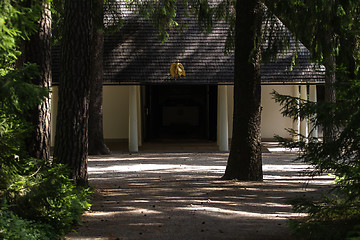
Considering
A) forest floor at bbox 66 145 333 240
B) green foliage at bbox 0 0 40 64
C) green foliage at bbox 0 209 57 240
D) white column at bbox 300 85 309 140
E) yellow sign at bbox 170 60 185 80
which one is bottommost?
forest floor at bbox 66 145 333 240

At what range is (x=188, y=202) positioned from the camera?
9359 mm

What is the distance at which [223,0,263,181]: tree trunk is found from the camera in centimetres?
1152

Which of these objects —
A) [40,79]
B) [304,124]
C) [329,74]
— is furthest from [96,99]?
[329,74]

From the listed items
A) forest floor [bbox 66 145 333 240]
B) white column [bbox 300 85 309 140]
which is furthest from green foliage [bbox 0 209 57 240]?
white column [bbox 300 85 309 140]

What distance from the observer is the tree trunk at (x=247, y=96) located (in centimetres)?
1152

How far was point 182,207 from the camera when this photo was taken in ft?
29.1

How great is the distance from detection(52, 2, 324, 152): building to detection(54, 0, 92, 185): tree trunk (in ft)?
30.0

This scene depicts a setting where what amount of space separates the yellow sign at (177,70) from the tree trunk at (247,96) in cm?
756

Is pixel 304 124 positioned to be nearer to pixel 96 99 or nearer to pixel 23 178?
pixel 96 99

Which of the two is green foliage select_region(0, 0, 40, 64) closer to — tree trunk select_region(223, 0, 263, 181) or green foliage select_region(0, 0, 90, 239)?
green foliage select_region(0, 0, 90, 239)

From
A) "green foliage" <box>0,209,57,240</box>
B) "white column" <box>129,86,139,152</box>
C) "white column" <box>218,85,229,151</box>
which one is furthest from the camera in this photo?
"white column" <box>218,85,229,151</box>

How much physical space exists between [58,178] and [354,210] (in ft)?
11.3

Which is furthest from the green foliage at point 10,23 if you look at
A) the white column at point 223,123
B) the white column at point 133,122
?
the white column at point 223,123

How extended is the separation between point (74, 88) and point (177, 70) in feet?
33.3
